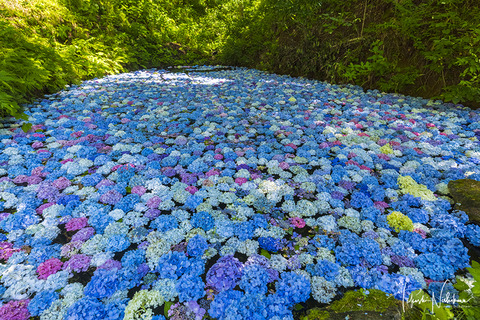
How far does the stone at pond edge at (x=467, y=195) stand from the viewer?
2.41 meters

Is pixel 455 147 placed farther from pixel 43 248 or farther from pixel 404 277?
pixel 43 248

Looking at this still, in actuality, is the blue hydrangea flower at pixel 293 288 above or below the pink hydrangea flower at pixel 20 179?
below

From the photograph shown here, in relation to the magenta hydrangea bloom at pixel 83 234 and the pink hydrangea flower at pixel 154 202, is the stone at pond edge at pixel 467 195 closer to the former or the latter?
the pink hydrangea flower at pixel 154 202

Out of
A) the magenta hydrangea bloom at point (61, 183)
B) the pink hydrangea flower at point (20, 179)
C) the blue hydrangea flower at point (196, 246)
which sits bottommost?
the blue hydrangea flower at point (196, 246)

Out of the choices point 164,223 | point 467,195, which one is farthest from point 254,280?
point 467,195

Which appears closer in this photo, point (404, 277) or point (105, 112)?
point (404, 277)

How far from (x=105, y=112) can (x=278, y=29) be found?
8339mm

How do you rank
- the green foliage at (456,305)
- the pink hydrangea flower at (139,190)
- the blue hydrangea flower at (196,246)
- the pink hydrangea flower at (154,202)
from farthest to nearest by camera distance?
the pink hydrangea flower at (139,190)
the pink hydrangea flower at (154,202)
the blue hydrangea flower at (196,246)
the green foliage at (456,305)

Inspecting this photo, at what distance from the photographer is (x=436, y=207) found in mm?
2578

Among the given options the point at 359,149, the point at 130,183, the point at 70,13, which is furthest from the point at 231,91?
the point at 70,13

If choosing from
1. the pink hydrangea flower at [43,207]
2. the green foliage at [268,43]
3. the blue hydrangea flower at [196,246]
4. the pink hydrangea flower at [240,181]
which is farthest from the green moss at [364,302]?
the green foliage at [268,43]

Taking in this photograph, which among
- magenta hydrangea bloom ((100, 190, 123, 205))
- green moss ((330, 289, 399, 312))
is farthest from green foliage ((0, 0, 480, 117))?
green moss ((330, 289, 399, 312))

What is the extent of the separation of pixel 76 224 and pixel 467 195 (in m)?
4.20

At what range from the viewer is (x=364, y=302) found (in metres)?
1.62
